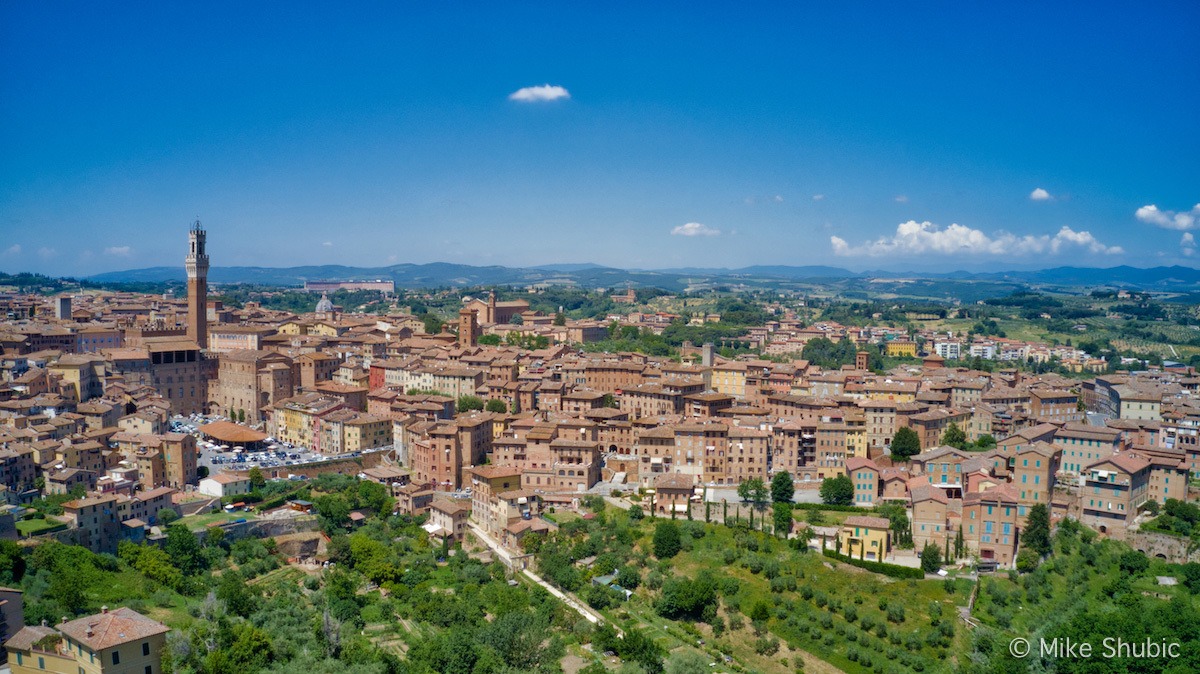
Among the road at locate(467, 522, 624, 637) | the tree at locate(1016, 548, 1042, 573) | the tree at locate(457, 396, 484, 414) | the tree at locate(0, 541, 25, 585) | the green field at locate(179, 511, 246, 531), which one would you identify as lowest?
the road at locate(467, 522, 624, 637)

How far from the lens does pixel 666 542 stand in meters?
28.3

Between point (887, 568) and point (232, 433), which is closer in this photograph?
point (887, 568)

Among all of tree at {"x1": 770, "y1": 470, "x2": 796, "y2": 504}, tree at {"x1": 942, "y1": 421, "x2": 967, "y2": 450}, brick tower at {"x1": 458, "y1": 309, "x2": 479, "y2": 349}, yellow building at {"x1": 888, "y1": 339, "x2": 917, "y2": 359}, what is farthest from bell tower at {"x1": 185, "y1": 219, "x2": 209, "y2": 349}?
yellow building at {"x1": 888, "y1": 339, "x2": 917, "y2": 359}

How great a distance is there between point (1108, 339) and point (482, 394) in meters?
57.4

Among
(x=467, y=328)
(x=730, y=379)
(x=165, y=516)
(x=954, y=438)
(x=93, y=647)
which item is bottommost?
(x=165, y=516)

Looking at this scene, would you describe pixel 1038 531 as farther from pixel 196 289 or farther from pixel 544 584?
pixel 196 289

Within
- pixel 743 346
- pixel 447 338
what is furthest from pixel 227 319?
pixel 743 346

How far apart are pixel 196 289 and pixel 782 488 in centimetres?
3322

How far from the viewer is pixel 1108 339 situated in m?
74.5

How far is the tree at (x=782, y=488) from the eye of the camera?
31266 mm

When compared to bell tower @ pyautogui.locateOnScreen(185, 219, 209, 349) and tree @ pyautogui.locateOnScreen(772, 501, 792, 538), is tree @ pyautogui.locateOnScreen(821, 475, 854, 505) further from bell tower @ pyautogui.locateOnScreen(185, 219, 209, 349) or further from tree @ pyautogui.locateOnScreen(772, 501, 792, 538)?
bell tower @ pyautogui.locateOnScreen(185, 219, 209, 349)

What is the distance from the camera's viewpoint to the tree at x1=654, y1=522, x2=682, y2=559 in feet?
92.5

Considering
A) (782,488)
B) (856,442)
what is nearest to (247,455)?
(782,488)

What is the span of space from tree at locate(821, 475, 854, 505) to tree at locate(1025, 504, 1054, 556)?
5.61 m
